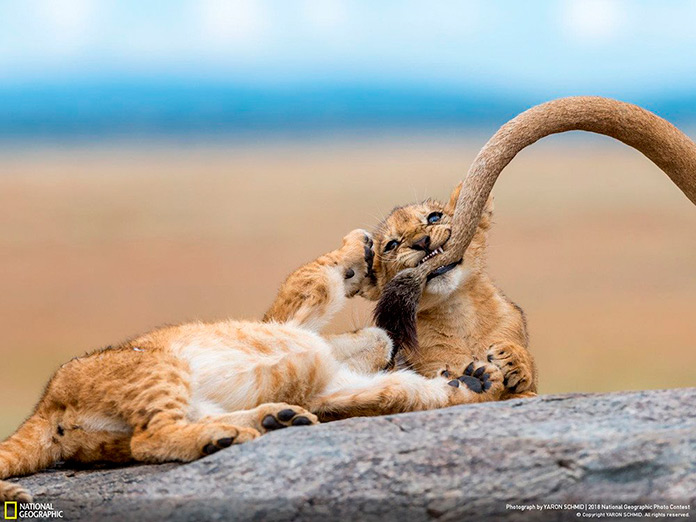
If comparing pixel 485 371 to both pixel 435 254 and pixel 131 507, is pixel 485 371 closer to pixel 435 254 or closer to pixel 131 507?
pixel 435 254

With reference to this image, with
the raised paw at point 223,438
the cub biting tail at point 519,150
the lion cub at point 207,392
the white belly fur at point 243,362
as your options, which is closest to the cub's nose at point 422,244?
the cub biting tail at point 519,150

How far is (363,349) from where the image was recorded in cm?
609

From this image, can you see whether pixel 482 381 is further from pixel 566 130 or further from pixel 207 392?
Answer: pixel 566 130

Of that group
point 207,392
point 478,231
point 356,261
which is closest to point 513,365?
point 478,231

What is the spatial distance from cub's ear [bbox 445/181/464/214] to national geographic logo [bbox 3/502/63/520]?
2.98 meters

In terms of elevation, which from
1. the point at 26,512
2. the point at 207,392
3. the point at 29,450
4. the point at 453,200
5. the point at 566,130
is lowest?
the point at 26,512

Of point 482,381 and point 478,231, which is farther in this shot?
point 478,231

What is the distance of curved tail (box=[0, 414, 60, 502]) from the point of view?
5039 mm

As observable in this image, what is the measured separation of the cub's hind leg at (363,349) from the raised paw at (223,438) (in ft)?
4.87

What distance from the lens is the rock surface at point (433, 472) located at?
405cm

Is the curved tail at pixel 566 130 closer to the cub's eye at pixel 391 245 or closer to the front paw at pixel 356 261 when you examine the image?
the cub's eye at pixel 391 245

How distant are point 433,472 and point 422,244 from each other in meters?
2.22

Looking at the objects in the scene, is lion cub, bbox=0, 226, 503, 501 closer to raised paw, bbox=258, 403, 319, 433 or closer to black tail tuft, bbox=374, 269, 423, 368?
raised paw, bbox=258, 403, 319, 433

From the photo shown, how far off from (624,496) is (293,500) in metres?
1.27
